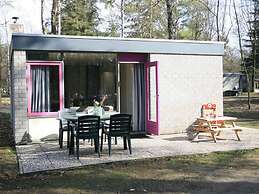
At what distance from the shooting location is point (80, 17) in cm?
3394

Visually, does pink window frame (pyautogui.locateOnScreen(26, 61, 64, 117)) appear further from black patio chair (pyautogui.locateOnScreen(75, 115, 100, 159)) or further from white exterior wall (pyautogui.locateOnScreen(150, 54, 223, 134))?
black patio chair (pyautogui.locateOnScreen(75, 115, 100, 159))

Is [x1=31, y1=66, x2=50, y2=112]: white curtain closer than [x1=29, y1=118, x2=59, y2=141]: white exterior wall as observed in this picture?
No

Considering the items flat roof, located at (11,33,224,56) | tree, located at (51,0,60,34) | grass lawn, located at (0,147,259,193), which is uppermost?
tree, located at (51,0,60,34)

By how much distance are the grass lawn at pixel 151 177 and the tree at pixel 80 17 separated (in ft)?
80.6

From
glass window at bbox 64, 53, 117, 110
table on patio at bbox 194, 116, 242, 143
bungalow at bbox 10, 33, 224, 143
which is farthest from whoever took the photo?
glass window at bbox 64, 53, 117, 110

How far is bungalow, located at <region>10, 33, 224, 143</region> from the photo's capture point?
11.8m

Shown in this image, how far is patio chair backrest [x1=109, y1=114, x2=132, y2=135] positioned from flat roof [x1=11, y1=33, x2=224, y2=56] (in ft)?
11.9

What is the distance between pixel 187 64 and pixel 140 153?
5034 millimetres

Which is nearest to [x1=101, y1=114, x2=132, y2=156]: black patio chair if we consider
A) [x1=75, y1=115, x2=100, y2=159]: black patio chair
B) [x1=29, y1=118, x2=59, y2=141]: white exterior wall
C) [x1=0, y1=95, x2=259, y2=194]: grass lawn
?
[x1=75, y1=115, x2=100, y2=159]: black patio chair

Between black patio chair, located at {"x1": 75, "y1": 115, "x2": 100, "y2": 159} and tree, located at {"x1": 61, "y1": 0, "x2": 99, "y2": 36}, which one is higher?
tree, located at {"x1": 61, "y1": 0, "x2": 99, "y2": 36}

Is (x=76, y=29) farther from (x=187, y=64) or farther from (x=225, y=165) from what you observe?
(x=225, y=165)

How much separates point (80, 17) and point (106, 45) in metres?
22.3

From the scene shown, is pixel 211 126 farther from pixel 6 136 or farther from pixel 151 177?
pixel 6 136

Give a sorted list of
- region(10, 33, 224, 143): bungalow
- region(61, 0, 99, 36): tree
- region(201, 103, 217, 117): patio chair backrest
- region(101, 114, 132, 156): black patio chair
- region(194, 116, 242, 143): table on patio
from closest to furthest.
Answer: region(101, 114, 132, 156): black patio chair
region(194, 116, 242, 143): table on patio
region(10, 33, 224, 143): bungalow
region(201, 103, 217, 117): patio chair backrest
region(61, 0, 99, 36): tree
